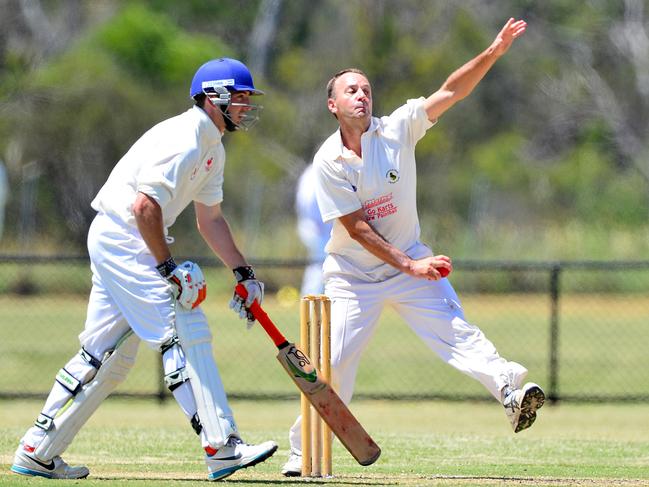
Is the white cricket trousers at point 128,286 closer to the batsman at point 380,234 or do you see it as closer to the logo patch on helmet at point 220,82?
the logo patch on helmet at point 220,82

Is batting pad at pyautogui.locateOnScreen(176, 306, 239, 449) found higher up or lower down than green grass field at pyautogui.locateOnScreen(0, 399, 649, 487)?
higher up

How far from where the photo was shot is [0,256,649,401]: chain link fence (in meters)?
15.3

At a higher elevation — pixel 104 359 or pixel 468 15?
pixel 468 15

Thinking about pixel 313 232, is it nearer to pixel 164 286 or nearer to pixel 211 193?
pixel 211 193

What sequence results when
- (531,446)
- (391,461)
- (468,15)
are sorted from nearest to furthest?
(391,461) → (531,446) → (468,15)

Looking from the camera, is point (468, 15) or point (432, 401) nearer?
point (432, 401)

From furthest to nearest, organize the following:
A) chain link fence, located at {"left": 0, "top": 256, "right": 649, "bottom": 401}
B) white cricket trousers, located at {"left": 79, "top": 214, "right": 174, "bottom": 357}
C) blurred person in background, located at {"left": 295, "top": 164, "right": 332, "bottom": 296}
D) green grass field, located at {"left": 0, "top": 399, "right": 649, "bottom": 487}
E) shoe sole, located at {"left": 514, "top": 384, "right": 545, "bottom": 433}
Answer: chain link fence, located at {"left": 0, "top": 256, "right": 649, "bottom": 401} → blurred person in background, located at {"left": 295, "top": 164, "right": 332, "bottom": 296} → green grass field, located at {"left": 0, "top": 399, "right": 649, "bottom": 487} → shoe sole, located at {"left": 514, "top": 384, "right": 545, "bottom": 433} → white cricket trousers, located at {"left": 79, "top": 214, "right": 174, "bottom": 357}

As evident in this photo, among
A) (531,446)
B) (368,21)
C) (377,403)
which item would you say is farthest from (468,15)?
(531,446)

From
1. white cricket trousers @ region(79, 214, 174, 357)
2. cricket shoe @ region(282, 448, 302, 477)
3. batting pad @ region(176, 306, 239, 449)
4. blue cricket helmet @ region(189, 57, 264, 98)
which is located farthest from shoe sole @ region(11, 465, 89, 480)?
blue cricket helmet @ region(189, 57, 264, 98)

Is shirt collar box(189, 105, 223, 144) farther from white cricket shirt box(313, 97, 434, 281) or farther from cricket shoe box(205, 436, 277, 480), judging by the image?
cricket shoe box(205, 436, 277, 480)

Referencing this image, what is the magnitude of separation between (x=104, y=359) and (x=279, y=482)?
3.70ft

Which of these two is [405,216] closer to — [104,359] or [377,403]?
[104,359]

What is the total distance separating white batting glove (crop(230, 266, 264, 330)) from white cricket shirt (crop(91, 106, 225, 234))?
47 cm

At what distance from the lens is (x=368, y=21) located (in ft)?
106
